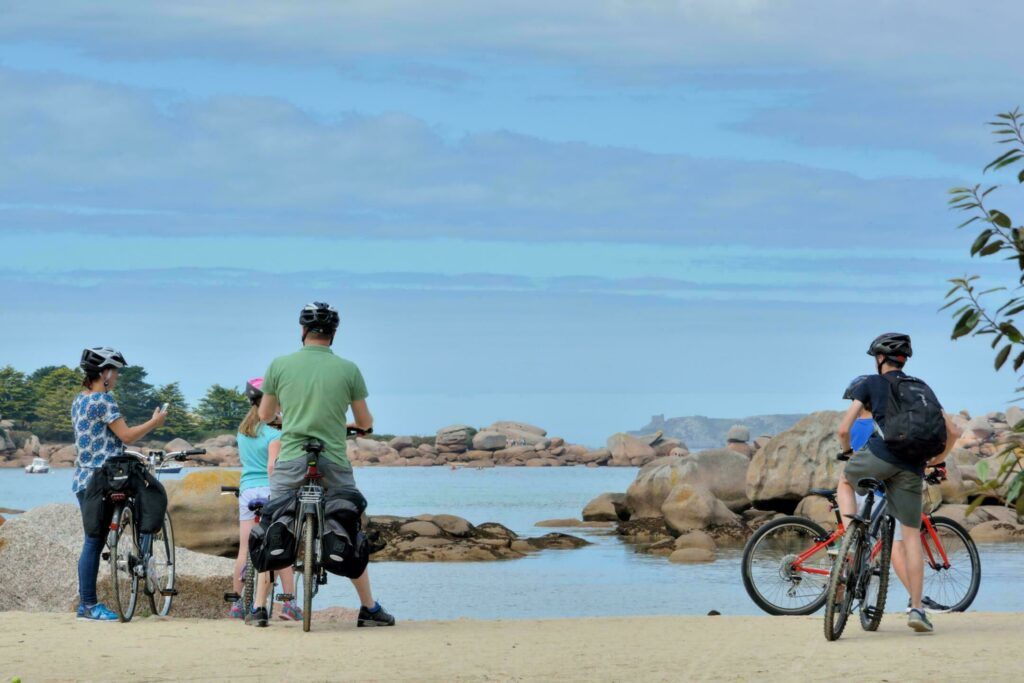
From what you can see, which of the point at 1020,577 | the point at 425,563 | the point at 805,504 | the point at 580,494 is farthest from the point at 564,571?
the point at 580,494

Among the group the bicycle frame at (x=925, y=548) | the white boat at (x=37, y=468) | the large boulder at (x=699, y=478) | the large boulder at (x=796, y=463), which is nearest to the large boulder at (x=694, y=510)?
the large boulder at (x=796, y=463)

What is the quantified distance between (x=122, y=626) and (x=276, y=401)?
2.16m

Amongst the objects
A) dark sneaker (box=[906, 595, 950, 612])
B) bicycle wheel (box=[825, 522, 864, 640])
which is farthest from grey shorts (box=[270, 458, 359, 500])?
dark sneaker (box=[906, 595, 950, 612])

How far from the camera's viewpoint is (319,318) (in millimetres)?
9930

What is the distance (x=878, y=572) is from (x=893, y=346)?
1542 mm

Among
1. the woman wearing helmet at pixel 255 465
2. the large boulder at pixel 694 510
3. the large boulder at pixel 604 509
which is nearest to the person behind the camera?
the woman wearing helmet at pixel 255 465

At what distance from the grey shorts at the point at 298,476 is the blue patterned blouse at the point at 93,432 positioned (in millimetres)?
1486

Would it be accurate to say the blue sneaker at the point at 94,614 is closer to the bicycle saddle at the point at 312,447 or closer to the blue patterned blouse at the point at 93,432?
the blue patterned blouse at the point at 93,432

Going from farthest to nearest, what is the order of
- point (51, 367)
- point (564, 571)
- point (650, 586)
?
point (51, 367), point (564, 571), point (650, 586)

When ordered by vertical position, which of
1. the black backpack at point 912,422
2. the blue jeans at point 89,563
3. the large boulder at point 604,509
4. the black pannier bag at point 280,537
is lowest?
the large boulder at point 604,509

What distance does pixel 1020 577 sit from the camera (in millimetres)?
27766

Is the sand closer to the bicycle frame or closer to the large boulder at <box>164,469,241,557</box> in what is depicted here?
the bicycle frame

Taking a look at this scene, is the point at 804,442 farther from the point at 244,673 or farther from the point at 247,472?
the point at 244,673

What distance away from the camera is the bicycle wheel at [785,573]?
12.1 m
